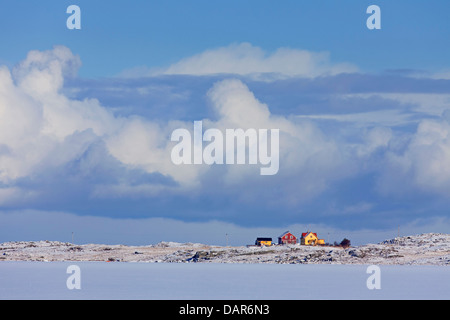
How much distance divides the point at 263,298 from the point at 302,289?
15.9 meters

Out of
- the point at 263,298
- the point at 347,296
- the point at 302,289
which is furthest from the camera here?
the point at 302,289

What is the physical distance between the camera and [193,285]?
105562 millimetres
